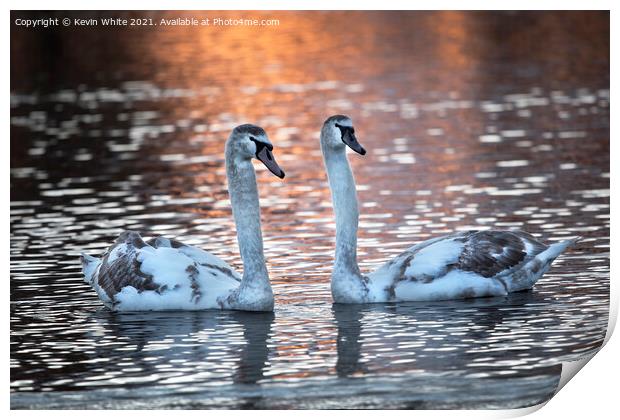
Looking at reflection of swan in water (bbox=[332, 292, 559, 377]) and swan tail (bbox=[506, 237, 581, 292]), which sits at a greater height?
swan tail (bbox=[506, 237, 581, 292])

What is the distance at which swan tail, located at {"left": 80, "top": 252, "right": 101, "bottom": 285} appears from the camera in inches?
705

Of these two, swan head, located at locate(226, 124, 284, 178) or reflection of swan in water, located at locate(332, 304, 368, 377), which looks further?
swan head, located at locate(226, 124, 284, 178)

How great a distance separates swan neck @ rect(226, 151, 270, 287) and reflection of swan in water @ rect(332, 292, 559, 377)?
885 mm

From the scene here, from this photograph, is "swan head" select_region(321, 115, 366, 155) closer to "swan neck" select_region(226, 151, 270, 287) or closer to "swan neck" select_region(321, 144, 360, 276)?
"swan neck" select_region(321, 144, 360, 276)

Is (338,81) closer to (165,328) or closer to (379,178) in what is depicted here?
(379,178)

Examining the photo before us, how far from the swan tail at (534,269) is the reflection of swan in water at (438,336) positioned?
12cm

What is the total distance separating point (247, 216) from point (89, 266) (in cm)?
224

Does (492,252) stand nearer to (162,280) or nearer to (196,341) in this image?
(162,280)

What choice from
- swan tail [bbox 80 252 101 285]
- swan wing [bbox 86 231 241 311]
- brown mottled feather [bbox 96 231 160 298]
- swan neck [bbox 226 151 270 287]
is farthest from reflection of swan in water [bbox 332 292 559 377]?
swan tail [bbox 80 252 101 285]

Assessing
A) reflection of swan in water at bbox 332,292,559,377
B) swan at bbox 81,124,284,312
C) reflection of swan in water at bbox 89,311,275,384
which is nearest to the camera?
reflection of swan in water at bbox 332,292,559,377

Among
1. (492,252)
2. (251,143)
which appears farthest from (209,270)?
(492,252)

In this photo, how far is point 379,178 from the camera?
2512 centimetres
